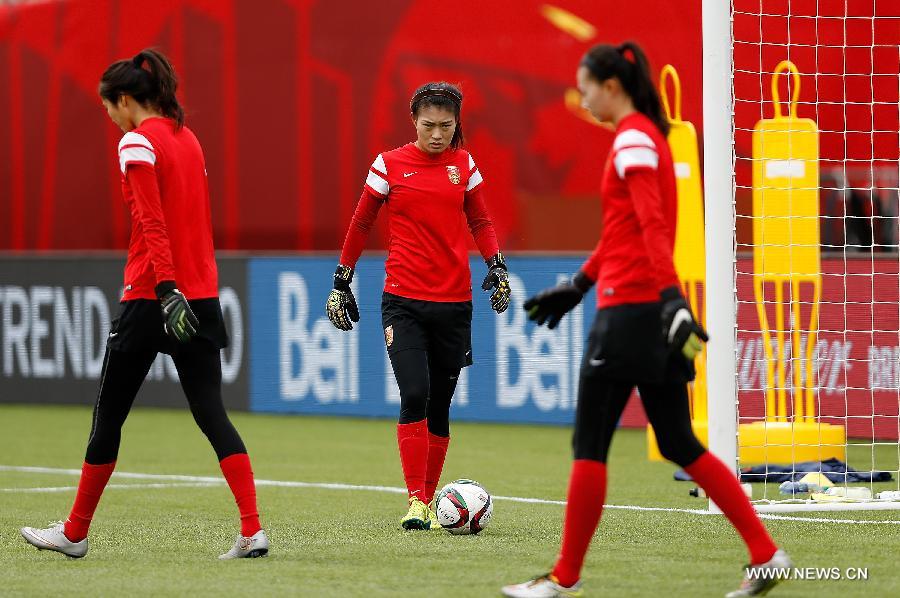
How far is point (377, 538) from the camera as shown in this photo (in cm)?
763

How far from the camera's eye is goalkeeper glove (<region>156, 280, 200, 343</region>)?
658 cm

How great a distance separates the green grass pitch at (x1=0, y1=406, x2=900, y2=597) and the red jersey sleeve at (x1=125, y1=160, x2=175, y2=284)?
114 cm

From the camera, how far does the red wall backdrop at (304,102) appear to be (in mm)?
17703

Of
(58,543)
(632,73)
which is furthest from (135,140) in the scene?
(632,73)

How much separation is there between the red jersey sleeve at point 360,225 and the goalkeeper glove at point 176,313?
166 cm

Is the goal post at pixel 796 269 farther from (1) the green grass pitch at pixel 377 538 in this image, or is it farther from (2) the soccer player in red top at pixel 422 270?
(2) the soccer player in red top at pixel 422 270

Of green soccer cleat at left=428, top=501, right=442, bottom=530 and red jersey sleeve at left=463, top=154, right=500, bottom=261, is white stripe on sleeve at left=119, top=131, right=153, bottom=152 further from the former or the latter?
green soccer cleat at left=428, top=501, right=442, bottom=530

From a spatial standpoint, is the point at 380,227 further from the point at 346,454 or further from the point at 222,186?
the point at 346,454

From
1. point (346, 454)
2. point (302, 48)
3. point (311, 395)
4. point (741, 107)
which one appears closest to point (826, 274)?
point (741, 107)

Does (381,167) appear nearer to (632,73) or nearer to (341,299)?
(341,299)

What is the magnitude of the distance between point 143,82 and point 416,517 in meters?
2.32

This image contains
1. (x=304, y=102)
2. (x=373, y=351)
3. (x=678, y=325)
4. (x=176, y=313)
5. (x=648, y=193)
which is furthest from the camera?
(x=304, y=102)

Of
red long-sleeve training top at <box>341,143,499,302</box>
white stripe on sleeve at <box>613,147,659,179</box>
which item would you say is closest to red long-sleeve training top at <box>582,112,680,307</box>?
white stripe on sleeve at <box>613,147,659,179</box>

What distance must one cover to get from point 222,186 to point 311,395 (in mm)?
5525
